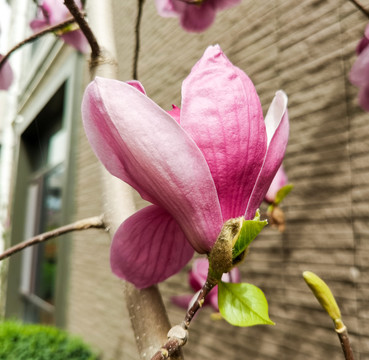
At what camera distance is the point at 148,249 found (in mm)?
288

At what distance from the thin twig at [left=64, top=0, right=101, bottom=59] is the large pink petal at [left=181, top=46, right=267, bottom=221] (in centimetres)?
13

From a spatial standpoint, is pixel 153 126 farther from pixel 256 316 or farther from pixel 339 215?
pixel 339 215

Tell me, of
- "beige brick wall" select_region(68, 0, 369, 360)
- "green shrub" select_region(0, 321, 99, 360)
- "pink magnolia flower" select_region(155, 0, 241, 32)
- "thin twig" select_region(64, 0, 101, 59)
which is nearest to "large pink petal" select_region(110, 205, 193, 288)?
"thin twig" select_region(64, 0, 101, 59)

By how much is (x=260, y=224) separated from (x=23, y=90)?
6.83 metres

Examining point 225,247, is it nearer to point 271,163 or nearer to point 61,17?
point 271,163

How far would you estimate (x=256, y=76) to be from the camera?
1.73 meters

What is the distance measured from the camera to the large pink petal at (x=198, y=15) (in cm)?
58

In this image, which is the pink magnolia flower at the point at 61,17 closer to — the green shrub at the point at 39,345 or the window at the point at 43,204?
the green shrub at the point at 39,345

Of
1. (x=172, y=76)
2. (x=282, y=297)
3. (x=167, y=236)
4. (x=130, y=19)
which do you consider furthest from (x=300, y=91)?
(x=130, y=19)

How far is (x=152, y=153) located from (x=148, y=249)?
0.09 meters

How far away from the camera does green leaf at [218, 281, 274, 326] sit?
0.82 ft

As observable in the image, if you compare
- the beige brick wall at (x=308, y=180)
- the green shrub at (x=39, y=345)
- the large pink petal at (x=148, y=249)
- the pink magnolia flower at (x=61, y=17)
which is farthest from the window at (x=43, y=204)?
the large pink petal at (x=148, y=249)

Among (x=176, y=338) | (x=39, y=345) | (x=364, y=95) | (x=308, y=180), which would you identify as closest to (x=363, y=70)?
(x=364, y=95)

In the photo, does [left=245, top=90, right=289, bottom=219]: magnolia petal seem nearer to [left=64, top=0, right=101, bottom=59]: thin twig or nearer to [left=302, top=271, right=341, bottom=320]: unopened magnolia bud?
[left=302, top=271, right=341, bottom=320]: unopened magnolia bud
